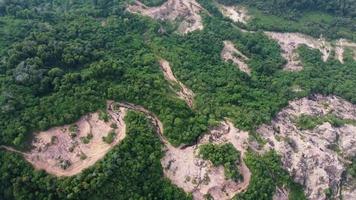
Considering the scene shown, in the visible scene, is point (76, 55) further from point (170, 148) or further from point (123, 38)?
point (170, 148)

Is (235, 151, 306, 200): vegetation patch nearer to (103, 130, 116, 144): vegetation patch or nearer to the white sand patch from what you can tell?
(103, 130, 116, 144): vegetation patch

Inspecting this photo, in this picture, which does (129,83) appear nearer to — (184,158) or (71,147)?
(71,147)

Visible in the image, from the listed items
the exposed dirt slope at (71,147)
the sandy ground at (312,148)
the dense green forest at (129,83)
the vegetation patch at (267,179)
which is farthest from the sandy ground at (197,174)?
the exposed dirt slope at (71,147)

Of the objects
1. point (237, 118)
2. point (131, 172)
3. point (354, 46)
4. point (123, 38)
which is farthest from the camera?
point (354, 46)

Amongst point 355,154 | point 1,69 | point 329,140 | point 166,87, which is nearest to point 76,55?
point 1,69

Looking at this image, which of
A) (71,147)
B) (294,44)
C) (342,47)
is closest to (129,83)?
(71,147)

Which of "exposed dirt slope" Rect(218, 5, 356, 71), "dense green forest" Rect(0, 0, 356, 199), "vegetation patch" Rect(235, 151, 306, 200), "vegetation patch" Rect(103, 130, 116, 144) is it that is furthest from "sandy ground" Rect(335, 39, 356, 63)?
"vegetation patch" Rect(103, 130, 116, 144)
